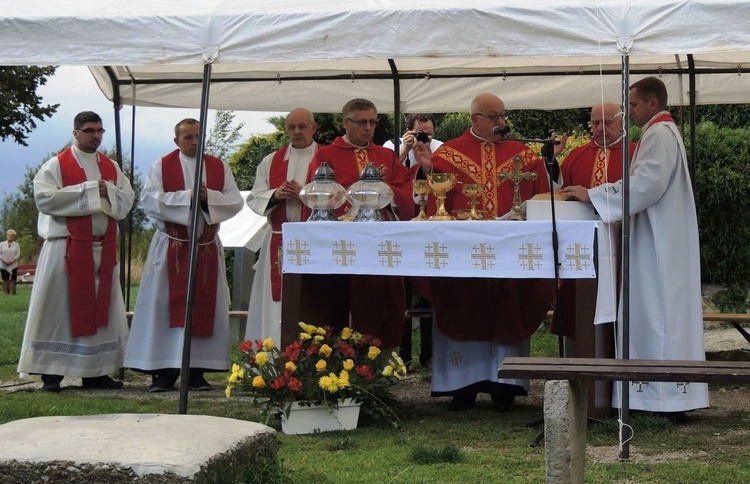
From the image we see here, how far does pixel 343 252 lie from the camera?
6895 mm

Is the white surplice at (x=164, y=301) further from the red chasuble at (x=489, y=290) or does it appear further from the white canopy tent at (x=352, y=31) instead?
the white canopy tent at (x=352, y=31)

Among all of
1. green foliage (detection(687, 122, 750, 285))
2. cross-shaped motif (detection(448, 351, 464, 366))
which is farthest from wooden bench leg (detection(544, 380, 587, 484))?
green foliage (detection(687, 122, 750, 285))

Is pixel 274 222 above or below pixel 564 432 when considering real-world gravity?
above

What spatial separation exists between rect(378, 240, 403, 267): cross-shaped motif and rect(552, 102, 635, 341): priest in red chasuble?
146 cm

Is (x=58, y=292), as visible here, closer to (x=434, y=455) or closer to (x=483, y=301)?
(x=483, y=301)

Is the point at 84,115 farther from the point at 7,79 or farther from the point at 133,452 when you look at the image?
the point at 7,79

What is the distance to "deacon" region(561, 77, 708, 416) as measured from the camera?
23.4 ft

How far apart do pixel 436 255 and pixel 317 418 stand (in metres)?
1.19

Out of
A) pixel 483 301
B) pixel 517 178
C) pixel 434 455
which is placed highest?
pixel 517 178

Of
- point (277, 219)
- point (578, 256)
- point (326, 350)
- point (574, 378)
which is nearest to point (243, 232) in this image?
point (277, 219)

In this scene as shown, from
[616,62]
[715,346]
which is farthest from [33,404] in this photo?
[715,346]

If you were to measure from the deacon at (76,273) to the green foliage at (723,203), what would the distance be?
254 inches

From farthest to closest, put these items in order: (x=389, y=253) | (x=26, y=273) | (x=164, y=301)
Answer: (x=26, y=273) → (x=164, y=301) → (x=389, y=253)

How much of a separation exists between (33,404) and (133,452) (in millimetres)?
3912
